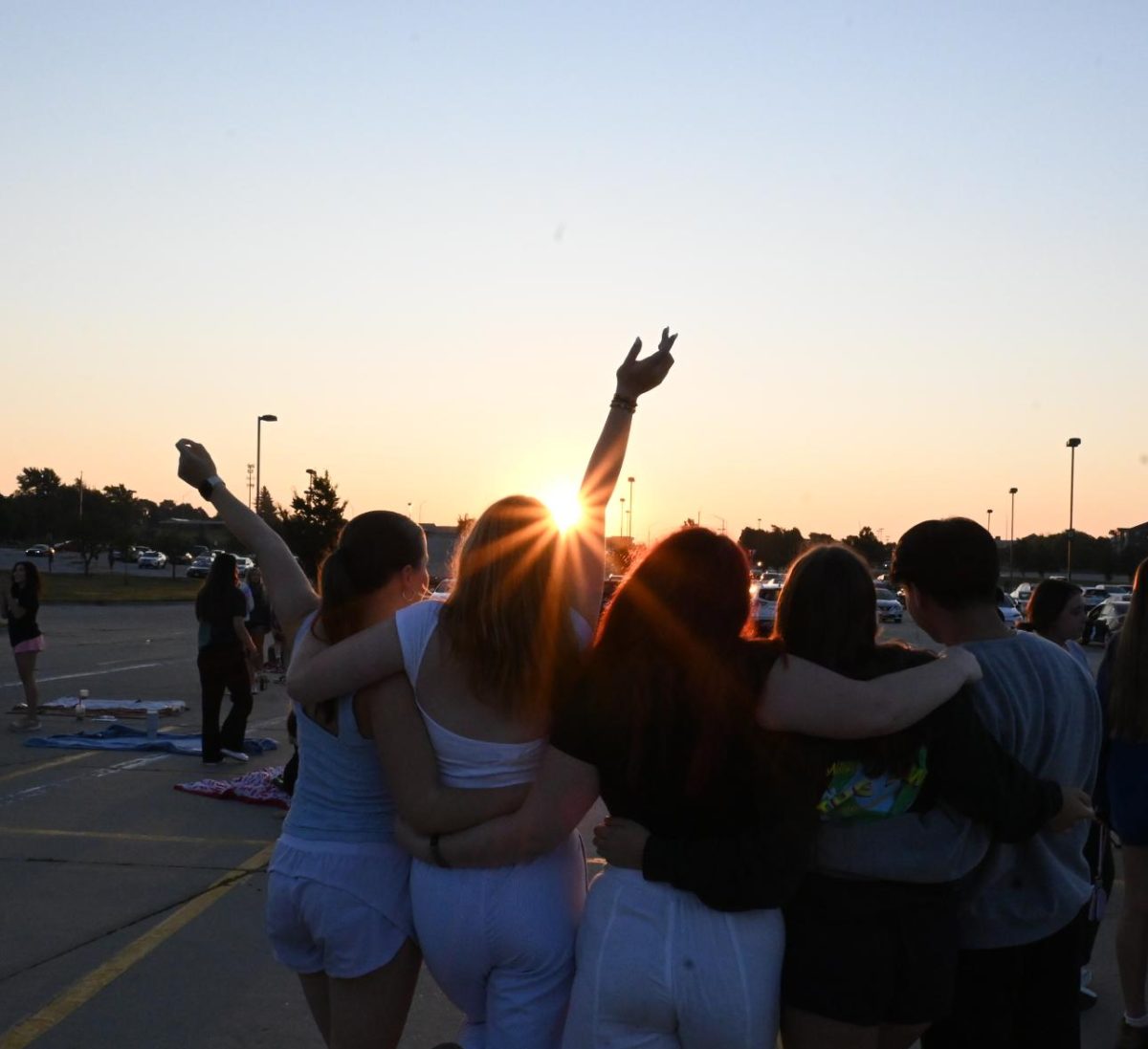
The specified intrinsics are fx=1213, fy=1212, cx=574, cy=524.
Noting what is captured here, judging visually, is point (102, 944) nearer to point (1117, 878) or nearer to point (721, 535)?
point (721, 535)

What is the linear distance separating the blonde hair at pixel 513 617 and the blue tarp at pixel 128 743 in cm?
925

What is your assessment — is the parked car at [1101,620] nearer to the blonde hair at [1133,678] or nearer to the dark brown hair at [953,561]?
the blonde hair at [1133,678]

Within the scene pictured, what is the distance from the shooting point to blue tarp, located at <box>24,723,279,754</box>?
11500 millimetres

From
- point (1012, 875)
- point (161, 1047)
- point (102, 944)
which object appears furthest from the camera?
point (102, 944)

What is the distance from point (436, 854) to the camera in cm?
279

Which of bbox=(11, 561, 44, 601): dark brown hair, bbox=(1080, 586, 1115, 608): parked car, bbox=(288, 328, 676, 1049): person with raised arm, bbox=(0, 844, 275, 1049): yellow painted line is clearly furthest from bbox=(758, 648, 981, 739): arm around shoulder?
bbox=(1080, 586, 1115, 608): parked car

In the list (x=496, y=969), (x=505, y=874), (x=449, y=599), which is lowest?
(x=496, y=969)

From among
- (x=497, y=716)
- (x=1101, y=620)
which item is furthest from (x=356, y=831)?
(x=1101, y=620)

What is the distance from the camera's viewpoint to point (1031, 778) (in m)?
2.76

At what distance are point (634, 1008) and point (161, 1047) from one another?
294 cm

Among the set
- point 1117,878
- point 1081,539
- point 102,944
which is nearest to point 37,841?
point 102,944

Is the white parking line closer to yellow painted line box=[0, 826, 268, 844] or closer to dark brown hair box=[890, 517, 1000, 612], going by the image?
yellow painted line box=[0, 826, 268, 844]

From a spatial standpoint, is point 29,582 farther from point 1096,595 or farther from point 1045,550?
point 1045,550

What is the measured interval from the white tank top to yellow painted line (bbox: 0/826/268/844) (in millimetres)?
5629
